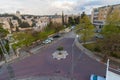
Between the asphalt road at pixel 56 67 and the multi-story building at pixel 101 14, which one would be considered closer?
the asphalt road at pixel 56 67

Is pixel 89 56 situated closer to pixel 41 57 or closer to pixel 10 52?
pixel 41 57

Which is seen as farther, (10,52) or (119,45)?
(10,52)

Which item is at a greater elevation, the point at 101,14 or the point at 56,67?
the point at 101,14

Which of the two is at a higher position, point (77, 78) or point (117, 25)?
point (117, 25)

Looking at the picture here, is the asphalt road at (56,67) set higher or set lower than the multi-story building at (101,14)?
lower

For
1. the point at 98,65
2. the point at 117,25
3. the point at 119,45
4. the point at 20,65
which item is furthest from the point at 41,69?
the point at 117,25

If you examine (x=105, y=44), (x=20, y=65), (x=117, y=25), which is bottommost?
(x=20, y=65)

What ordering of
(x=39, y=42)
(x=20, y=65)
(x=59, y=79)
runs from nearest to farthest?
(x=59, y=79), (x=20, y=65), (x=39, y=42)

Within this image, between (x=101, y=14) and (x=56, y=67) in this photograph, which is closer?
(x=56, y=67)

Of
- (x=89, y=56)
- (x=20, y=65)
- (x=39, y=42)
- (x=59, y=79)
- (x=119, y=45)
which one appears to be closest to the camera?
(x=59, y=79)
